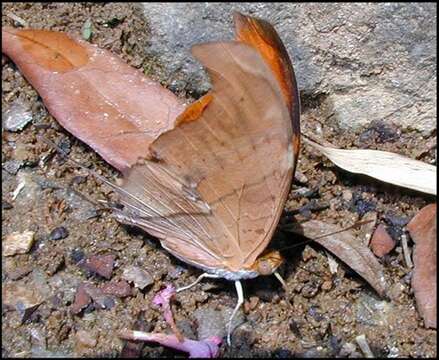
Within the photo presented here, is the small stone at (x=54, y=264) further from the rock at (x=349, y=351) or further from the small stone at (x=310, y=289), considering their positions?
the rock at (x=349, y=351)

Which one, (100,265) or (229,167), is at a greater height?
(229,167)

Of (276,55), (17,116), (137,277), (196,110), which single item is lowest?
(137,277)

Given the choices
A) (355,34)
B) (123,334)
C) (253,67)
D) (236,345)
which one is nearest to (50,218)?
(123,334)

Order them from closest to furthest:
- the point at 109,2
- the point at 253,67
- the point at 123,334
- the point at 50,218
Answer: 1. the point at 253,67
2. the point at 123,334
3. the point at 50,218
4. the point at 109,2

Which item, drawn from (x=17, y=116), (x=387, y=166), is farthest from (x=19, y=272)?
(x=387, y=166)

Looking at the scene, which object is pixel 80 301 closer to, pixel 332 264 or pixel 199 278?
pixel 199 278

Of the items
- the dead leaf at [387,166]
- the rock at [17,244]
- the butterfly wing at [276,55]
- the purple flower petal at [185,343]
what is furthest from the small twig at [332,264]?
the rock at [17,244]

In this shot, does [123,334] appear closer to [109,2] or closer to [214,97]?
[214,97]
